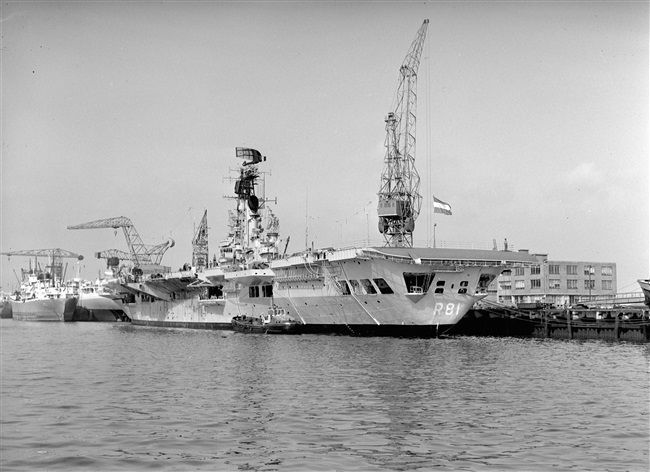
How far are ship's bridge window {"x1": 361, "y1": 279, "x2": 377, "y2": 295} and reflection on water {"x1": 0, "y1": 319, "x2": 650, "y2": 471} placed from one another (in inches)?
384

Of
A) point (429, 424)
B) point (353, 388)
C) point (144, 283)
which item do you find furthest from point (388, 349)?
point (144, 283)

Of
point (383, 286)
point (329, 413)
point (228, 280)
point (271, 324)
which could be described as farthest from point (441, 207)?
point (329, 413)

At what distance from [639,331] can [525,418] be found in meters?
23.5

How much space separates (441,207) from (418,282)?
6608mm

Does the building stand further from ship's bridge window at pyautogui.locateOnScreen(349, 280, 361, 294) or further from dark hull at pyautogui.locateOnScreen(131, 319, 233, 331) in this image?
ship's bridge window at pyautogui.locateOnScreen(349, 280, 361, 294)

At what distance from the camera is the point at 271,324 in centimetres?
3862

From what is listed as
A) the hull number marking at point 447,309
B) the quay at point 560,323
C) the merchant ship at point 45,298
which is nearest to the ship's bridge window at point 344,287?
the hull number marking at point 447,309

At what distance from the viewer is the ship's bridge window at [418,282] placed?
33312mm

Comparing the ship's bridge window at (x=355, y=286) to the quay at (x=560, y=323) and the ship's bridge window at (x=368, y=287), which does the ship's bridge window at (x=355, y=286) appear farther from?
the quay at (x=560, y=323)

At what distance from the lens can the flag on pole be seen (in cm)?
3867

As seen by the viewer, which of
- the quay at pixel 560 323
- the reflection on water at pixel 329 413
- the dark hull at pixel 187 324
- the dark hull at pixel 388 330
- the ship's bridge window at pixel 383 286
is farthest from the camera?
the dark hull at pixel 187 324

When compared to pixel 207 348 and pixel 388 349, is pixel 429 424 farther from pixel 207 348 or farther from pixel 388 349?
pixel 207 348

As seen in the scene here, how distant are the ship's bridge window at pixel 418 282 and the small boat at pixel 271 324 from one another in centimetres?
787

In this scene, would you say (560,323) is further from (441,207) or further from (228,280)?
(228,280)
